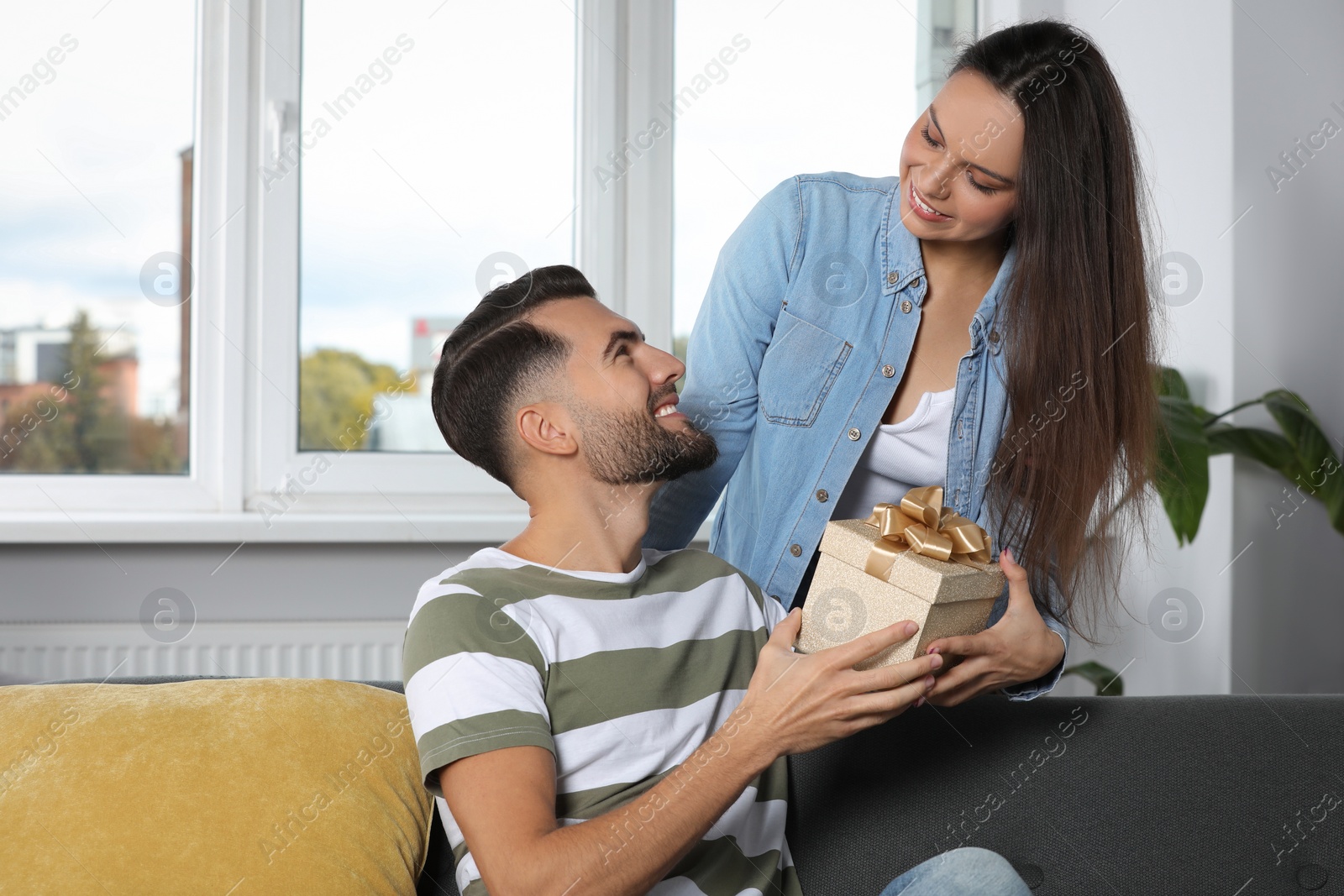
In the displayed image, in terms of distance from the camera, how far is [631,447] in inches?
45.6

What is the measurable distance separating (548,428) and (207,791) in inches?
20.0

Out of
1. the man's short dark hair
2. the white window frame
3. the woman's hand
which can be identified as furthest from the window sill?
the woman's hand

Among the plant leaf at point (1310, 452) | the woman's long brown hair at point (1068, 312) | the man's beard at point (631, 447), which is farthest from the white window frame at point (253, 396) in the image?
the plant leaf at point (1310, 452)

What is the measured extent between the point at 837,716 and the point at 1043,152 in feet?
2.30

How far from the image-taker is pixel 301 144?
2.50 metres

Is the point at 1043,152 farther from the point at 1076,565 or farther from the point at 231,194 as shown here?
the point at 231,194

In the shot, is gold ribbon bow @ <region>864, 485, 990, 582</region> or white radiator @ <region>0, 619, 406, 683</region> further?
white radiator @ <region>0, 619, 406, 683</region>

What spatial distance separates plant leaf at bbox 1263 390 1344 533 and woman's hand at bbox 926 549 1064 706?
1428 millimetres

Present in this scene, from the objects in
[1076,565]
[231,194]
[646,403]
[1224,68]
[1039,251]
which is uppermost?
[1224,68]

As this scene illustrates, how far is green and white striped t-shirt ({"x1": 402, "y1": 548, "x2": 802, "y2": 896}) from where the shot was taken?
917mm

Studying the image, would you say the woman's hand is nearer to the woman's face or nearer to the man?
the man

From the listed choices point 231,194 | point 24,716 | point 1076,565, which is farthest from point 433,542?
point 1076,565

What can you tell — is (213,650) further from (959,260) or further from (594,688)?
(959,260)

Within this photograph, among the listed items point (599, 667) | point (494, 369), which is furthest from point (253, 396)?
point (599, 667)
